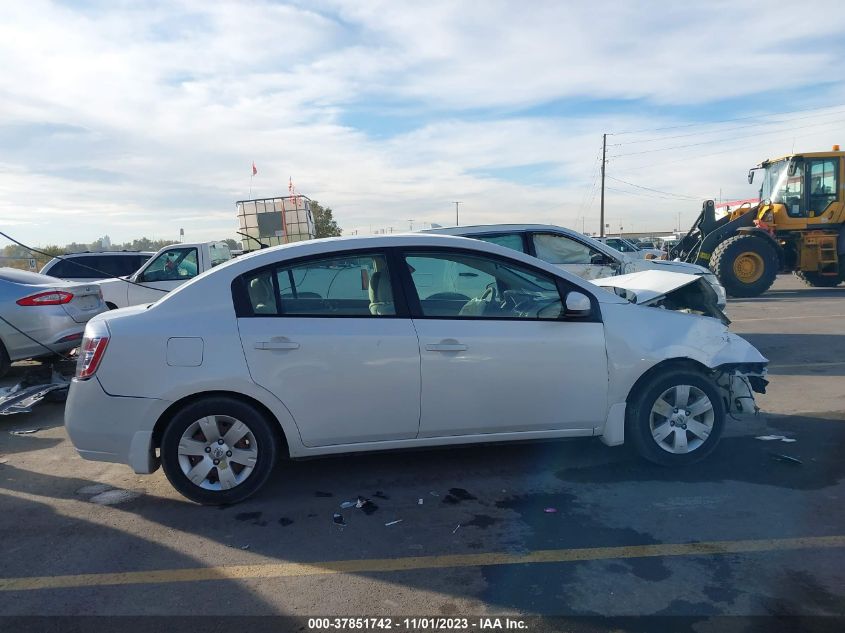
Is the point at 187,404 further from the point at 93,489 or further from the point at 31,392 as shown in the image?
the point at 31,392

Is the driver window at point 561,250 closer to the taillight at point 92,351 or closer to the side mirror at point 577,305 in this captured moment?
the side mirror at point 577,305

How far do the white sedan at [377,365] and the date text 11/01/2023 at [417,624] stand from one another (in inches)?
55.4

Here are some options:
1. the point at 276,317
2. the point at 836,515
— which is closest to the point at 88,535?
the point at 276,317

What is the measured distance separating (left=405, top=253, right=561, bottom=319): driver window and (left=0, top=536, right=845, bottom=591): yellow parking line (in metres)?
1.58

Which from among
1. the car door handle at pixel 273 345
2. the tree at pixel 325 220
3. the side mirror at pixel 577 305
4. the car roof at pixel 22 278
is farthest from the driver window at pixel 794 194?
the tree at pixel 325 220

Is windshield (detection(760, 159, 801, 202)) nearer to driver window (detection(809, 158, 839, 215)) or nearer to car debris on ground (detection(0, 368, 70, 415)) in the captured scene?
driver window (detection(809, 158, 839, 215))

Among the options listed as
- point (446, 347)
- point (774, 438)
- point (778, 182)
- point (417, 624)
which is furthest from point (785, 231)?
point (417, 624)

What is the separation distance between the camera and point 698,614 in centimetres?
284

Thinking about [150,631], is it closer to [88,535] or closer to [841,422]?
[88,535]

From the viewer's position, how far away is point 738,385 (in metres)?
4.81

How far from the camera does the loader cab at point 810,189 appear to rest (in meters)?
16.0

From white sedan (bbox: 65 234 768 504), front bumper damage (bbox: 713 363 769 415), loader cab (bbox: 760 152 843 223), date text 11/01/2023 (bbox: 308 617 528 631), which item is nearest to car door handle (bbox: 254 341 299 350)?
white sedan (bbox: 65 234 768 504)

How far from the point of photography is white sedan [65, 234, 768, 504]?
3990 mm

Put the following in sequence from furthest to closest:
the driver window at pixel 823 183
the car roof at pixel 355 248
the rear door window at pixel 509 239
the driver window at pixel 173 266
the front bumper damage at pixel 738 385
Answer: the driver window at pixel 823 183, the driver window at pixel 173 266, the rear door window at pixel 509 239, the front bumper damage at pixel 738 385, the car roof at pixel 355 248
